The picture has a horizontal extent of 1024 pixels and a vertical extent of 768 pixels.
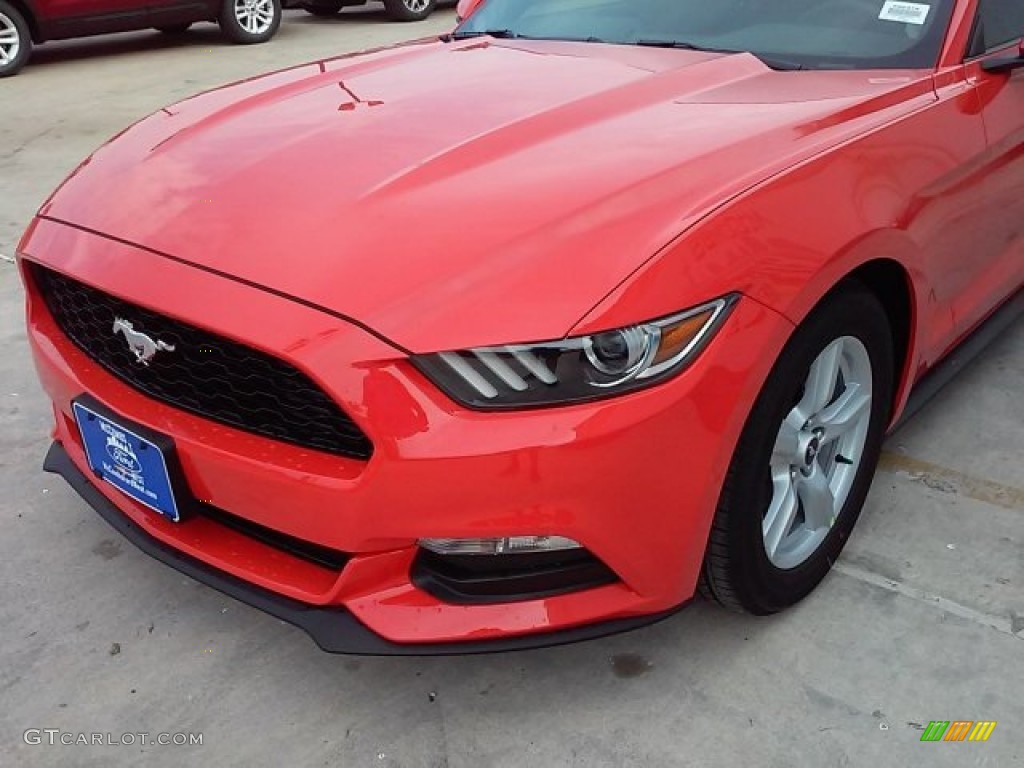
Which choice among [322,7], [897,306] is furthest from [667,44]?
[322,7]

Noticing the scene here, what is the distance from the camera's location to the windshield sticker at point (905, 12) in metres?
2.55

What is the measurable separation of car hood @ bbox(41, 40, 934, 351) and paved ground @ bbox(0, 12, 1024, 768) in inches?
32.3

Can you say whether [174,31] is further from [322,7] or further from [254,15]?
[322,7]

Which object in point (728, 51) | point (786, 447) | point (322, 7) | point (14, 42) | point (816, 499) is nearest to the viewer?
point (786, 447)

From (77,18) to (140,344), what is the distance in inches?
308

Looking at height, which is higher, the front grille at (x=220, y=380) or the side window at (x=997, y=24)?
the side window at (x=997, y=24)

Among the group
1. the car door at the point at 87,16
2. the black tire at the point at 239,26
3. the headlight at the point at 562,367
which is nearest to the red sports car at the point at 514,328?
the headlight at the point at 562,367

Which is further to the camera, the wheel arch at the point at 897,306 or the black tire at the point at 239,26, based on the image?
the black tire at the point at 239,26

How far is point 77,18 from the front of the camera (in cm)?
852

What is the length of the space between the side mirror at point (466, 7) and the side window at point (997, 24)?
1.58 meters

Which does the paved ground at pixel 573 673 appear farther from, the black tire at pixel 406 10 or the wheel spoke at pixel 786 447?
the black tire at pixel 406 10

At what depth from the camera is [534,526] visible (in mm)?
1661

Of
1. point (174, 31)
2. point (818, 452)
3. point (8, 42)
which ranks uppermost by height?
point (818, 452)

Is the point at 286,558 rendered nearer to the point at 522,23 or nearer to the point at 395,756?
the point at 395,756
